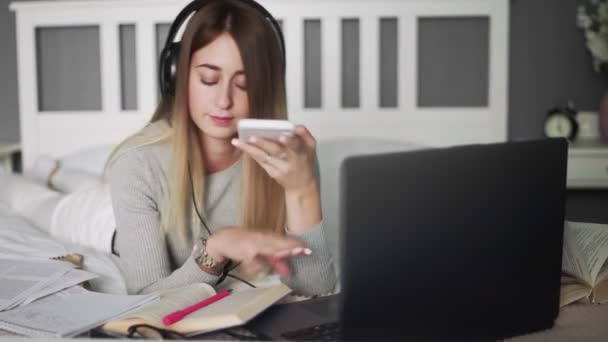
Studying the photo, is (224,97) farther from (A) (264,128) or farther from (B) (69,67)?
(B) (69,67)

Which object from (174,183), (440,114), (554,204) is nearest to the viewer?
(554,204)

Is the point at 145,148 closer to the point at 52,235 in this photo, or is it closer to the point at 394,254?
the point at 52,235

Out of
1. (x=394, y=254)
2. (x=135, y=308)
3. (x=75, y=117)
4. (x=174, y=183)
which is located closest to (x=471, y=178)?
(x=394, y=254)

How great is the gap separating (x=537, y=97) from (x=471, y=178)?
54.9 inches

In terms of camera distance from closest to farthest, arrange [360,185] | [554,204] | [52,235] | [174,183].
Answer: [360,185], [554,204], [174,183], [52,235]

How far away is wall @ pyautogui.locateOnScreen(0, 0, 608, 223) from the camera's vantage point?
Result: 6.08 feet

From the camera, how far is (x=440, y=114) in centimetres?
184

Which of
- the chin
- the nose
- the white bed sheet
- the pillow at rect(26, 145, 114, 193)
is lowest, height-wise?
the white bed sheet

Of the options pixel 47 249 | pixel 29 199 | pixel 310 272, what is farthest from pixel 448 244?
pixel 29 199

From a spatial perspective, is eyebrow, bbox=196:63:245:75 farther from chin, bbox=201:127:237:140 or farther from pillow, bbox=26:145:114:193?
pillow, bbox=26:145:114:193

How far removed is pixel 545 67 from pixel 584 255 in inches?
43.9

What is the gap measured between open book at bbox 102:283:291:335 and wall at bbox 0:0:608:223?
1.35 metres

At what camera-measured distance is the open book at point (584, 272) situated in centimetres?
87

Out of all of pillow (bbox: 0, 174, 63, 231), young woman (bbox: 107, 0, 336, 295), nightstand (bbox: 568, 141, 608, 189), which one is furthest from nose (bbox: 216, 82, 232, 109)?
nightstand (bbox: 568, 141, 608, 189)
